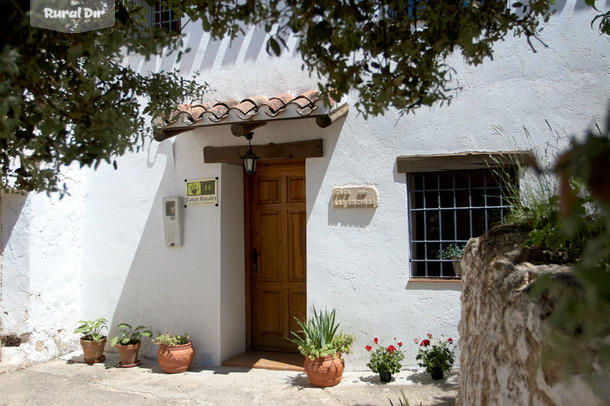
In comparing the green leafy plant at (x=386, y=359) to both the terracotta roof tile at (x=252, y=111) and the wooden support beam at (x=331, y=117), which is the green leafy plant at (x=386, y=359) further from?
the terracotta roof tile at (x=252, y=111)

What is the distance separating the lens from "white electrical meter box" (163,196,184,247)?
651 centimetres

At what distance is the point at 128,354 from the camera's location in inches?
251

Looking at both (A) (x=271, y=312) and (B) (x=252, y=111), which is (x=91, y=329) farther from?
(B) (x=252, y=111)

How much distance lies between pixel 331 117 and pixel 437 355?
8.88 feet

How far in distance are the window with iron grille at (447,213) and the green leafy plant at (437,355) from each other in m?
0.70

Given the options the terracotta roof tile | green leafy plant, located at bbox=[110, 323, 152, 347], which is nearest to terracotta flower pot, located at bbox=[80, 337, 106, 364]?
green leafy plant, located at bbox=[110, 323, 152, 347]

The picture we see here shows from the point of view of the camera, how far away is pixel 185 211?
6.58 metres

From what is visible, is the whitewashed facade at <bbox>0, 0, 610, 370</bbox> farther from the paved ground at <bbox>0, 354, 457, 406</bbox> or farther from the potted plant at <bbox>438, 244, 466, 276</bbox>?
the paved ground at <bbox>0, 354, 457, 406</bbox>

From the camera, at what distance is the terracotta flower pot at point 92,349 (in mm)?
6586

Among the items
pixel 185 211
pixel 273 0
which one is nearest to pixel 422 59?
pixel 273 0

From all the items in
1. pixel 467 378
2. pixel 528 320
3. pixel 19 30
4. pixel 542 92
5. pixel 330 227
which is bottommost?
pixel 467 378

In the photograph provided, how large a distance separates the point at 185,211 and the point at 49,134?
15.1ft

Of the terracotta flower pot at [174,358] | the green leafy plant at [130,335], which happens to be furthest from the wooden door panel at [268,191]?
the green leafy plant at [130,335]

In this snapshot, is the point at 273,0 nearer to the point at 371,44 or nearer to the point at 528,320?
the point at 371,44
